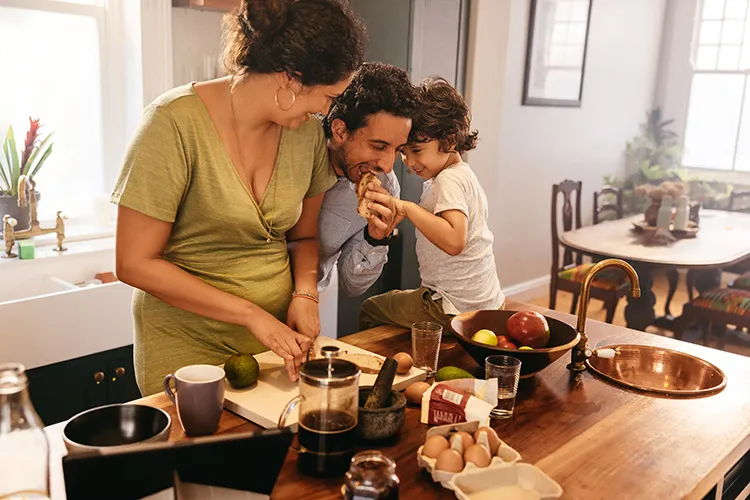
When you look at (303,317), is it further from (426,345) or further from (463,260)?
(463,260)

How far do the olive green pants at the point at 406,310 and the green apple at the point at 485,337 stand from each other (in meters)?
0.34

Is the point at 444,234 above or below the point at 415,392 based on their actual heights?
above

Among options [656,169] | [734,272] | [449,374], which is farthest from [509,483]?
[656,169]

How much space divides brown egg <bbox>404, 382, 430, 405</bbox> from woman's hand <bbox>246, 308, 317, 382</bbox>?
23 cm

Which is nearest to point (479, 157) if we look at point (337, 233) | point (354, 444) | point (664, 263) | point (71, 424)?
point (664, 263)

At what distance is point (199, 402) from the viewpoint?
1233 mm

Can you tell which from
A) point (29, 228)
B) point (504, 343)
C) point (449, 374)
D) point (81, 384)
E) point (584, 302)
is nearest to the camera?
point (449, 374)

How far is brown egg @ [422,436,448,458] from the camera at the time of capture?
46.0 inches

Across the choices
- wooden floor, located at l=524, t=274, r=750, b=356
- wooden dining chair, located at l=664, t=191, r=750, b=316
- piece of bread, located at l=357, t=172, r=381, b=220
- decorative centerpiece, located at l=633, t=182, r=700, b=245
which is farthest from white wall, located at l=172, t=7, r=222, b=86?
wooden floor, located at l=524, t=274, r=750, b=356

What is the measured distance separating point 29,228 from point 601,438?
237cm

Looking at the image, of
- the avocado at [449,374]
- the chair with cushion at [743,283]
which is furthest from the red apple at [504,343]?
the chair with cushion at [743,283]

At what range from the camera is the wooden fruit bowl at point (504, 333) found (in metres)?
1.54

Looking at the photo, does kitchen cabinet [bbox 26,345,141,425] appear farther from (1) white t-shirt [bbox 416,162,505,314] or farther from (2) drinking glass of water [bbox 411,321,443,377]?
(2) drinking glass of water [bbox 411,321,443,377]

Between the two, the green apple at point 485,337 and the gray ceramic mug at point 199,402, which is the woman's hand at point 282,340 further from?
the green apple at point 485,337
